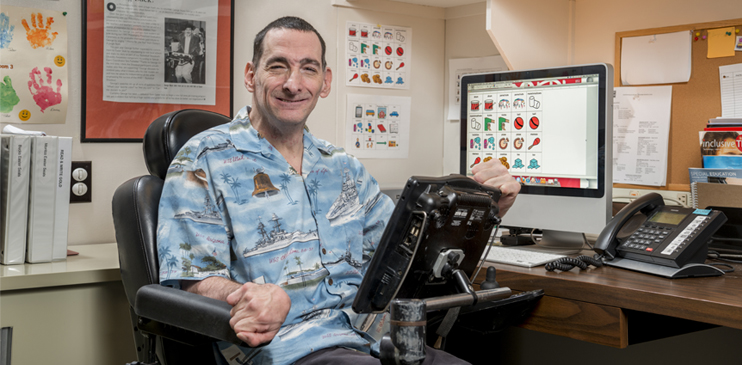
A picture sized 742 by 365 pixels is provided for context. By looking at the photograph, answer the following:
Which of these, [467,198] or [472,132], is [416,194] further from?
[472,132]

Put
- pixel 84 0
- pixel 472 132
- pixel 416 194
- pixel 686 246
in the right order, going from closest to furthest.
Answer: pixel 416 194 < pixel 686 246 < pixel 84 0 < pixel 472 132

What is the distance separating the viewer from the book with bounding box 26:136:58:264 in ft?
4.36

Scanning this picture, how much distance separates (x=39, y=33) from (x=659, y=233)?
1.55 metres

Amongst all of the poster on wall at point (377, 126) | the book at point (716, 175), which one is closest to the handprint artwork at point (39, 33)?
the poster on wall at point (377, 126)

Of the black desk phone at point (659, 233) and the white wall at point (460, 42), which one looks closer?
the black desk phone at point (659, 233)

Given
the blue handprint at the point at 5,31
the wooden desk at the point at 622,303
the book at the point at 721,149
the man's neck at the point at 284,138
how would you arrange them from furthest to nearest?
1. the book at the point at 721,149
2. the blue handprint at the point at 5,31
3. the man's neck at the point at 284,138
4. the wooden desk at the point at 622,303

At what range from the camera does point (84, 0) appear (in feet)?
5.06

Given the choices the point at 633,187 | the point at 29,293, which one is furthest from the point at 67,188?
the point at 633,187

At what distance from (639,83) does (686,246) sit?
2.62 feet

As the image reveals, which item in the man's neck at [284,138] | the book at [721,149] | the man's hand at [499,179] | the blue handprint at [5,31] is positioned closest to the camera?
the man's hand at [499,179]

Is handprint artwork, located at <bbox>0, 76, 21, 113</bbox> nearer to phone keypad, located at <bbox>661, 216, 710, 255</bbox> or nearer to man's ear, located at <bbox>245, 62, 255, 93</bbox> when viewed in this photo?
man's ear, located at <bbox>245, 62, 255, 93</bbox>

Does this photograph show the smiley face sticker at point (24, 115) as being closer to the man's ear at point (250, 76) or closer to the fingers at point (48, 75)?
the fingers at point (48, 75)

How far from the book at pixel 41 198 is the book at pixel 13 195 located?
1cm

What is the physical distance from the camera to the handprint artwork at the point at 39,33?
4.81ft
